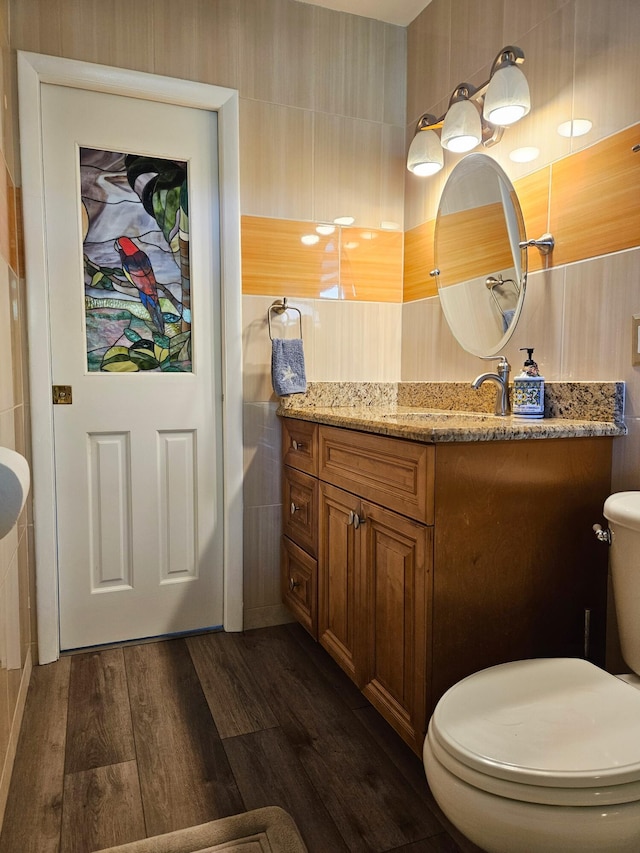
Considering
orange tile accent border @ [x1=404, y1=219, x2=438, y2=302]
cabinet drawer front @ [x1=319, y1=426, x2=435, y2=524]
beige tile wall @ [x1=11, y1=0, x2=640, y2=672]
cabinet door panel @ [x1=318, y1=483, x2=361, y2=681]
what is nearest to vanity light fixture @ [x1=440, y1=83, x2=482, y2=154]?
beige tile wall @ [x1=11, y1=0, x2=640, y2=672]

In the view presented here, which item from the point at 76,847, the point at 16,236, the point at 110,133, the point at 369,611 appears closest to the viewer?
the point at 76,847

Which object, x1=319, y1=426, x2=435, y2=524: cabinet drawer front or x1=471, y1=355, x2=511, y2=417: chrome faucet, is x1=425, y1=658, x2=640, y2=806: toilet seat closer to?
x1=319, y1=426, x2=435, y2=524: cabinet drawer front

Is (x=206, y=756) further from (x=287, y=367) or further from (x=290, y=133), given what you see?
(x=290, y=133)

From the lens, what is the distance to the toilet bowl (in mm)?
852

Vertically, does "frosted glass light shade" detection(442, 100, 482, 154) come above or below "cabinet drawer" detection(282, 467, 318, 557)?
above

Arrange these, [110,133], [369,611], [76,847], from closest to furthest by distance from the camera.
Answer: [76,847] < [369,611] < [110,133]

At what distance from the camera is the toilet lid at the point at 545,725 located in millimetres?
868

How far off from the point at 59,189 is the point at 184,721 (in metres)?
1.75

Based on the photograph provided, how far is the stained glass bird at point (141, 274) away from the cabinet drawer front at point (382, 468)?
30.9 inches

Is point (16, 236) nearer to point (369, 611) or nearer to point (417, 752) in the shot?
point (369, 611)

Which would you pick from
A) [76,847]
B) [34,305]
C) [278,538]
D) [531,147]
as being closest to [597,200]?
[531,147]

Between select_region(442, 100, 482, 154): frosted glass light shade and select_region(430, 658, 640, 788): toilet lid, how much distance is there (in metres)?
1.58

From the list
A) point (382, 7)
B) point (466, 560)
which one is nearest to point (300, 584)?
point (466, 560)

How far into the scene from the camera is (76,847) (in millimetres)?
1255
